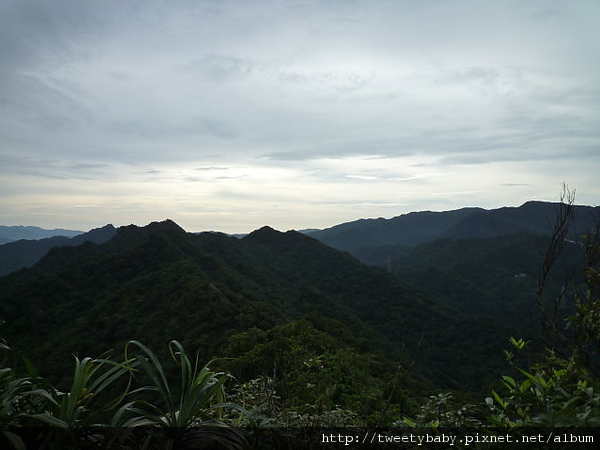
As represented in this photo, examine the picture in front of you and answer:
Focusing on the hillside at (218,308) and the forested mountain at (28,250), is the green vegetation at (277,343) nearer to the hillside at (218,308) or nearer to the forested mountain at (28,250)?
the hillside at (218,308)

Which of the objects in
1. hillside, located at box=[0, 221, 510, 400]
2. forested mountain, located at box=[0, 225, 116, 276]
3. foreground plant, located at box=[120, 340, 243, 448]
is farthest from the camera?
forested mountain, located at box=[0, 225, 116, 276]

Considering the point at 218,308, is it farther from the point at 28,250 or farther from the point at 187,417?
the point at 28,250

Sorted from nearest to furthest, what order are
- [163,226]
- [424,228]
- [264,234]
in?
1. [163,226]
2. [264,234]
3. [424,228]

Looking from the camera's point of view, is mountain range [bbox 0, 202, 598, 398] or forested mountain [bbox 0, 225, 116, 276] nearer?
mountain range [bbox 0, 202, 598, 398]

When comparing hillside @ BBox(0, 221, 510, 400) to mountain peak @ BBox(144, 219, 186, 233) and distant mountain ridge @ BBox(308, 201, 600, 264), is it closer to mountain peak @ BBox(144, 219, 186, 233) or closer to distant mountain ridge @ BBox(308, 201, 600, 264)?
mountain peak @ BBox(144, 219, 186, 233)

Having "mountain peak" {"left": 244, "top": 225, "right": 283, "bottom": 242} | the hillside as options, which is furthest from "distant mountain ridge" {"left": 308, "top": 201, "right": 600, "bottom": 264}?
the hillside

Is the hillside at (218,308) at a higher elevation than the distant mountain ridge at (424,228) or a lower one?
lower

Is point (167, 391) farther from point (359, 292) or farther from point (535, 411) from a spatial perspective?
point (359, 292)

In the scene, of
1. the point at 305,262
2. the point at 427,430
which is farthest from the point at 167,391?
the point at 305,262

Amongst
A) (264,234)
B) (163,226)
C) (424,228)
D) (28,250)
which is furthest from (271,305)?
(424,228)

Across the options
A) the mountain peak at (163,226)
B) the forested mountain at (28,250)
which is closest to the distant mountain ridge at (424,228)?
the mountain peak at (163,226)

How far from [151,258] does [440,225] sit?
131 m

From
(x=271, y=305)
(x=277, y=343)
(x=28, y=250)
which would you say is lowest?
(x=271, y=305)

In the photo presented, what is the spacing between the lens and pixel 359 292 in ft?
131
